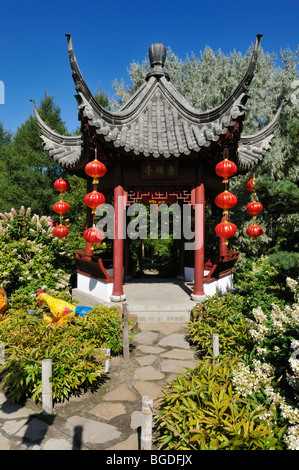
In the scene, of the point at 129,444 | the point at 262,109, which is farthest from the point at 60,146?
the point at 262,109

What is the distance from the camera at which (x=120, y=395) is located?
12.7 feet

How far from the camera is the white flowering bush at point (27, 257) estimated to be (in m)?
7.38

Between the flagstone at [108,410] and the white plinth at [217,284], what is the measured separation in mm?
3907

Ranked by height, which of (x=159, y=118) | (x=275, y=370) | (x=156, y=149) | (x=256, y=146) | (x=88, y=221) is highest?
(x=159, y=118)

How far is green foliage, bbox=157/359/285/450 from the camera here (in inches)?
101

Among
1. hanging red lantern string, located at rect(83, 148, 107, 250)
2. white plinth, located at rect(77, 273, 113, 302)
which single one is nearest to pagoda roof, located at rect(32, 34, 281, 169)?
hanging red lantern string, located at rect(83, 148, 107, 250)

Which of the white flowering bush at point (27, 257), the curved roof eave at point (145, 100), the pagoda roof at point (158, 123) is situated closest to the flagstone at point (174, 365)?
the white flowering bush at point (27, 257)

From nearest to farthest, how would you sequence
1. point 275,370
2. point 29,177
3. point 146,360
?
point 275,370, point 146,360, point 29,177

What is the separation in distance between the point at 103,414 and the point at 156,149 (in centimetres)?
514

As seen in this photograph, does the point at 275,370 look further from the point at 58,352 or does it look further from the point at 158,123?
the point at 158,123

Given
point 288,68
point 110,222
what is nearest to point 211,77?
point 288,68

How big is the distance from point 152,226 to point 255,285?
30.3 feet

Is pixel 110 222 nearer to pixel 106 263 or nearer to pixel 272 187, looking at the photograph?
pixel 106 263

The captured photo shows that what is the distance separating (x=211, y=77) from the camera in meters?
16.4
